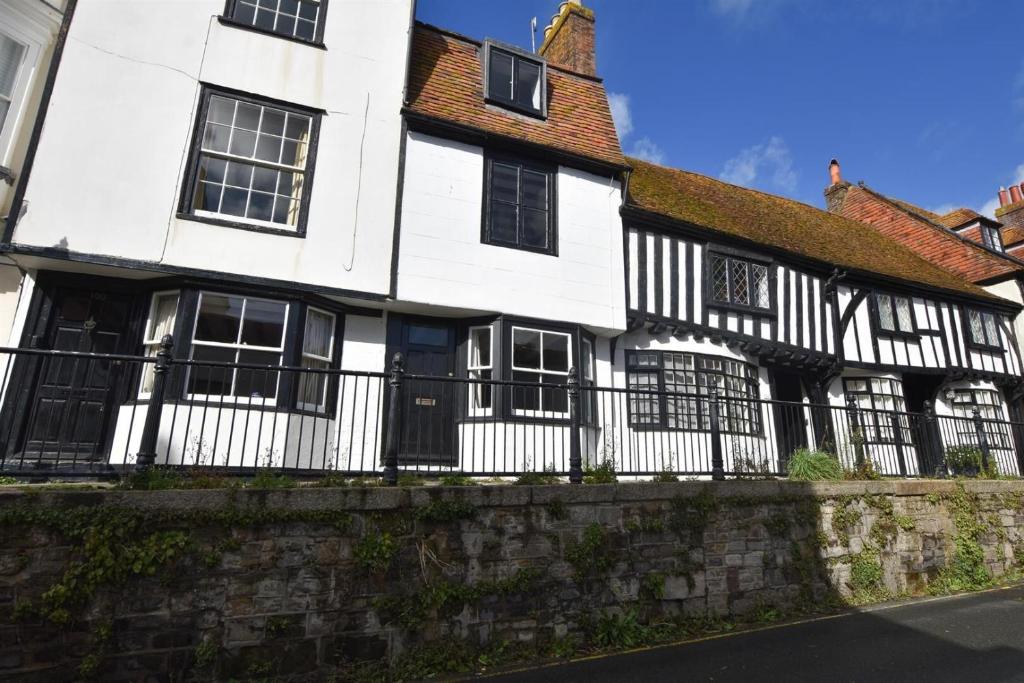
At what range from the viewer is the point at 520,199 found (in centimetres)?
1003

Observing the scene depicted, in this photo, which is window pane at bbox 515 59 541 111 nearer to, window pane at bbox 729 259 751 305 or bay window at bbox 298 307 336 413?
window pane at bbox 729 259 751 305

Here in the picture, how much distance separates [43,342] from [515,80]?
8.63 m

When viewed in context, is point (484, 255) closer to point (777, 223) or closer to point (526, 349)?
point (526, 349)

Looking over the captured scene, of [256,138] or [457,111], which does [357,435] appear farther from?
[457,111]

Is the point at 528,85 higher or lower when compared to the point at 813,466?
higher

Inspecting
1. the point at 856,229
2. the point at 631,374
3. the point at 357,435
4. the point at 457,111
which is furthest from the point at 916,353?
the point at 357,435

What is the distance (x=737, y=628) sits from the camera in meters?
6.80

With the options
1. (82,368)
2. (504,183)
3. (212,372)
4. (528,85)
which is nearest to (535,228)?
(504,183)

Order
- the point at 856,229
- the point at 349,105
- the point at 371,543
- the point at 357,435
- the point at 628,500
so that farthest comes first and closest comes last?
the point at 856,229 → the point at 349,105 → the point at 357,435 → the point at 628,500 → the point at 371,543

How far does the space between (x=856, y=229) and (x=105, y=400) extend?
804 inches

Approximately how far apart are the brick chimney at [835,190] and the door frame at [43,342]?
2308cm

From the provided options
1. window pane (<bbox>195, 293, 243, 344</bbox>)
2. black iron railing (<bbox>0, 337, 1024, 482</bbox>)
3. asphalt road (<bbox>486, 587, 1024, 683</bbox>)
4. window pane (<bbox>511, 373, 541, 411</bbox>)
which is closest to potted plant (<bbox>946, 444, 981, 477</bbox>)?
black iron railing (<bbox>0, 337, 1024, 482</bbox>)

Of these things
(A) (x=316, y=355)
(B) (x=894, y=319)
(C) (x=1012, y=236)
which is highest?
(C) (x=1012, y=236)

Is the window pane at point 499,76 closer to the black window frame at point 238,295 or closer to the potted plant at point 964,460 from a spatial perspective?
the black window frame at point 238,295
